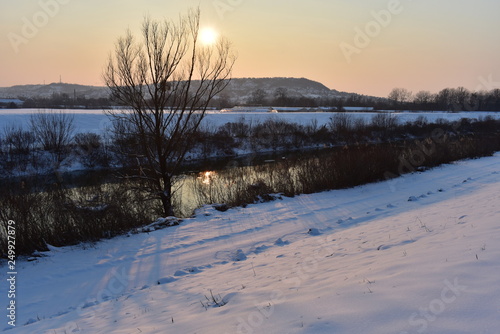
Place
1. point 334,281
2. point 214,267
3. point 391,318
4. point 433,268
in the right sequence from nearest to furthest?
point 391,318 < point 433,268 < point 334,281 < point 214,267

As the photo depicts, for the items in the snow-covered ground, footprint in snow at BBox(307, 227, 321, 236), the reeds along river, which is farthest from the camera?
the reeds along river

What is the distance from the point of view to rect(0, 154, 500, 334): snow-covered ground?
3078mm

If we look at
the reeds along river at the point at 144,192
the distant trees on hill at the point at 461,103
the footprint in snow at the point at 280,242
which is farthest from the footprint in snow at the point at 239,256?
the distant trees on hill at the point at 461,103

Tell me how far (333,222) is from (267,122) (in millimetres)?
34533

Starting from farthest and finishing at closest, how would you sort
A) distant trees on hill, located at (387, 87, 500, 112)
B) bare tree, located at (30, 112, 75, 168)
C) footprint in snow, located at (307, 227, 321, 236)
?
1. distant trees on hill, located at (387, 87, 500, 112)
2. bare tree, located at (30, 112, 75, 168)
3. footprint in snow, located at (307, 227, 321, 236)

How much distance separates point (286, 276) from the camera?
5277 millimetres

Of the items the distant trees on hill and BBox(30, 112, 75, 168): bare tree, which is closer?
BBox(30, 112, 75, 168): bare tree

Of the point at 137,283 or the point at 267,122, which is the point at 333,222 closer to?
the point at 137,283

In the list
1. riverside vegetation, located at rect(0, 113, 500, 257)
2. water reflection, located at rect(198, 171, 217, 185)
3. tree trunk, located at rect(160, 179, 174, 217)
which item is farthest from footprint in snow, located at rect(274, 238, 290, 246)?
water reflection, located at rect(198, 171, 217, 185)

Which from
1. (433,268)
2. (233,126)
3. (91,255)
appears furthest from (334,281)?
(233,126)

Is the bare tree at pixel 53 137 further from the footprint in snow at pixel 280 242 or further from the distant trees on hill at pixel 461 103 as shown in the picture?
the distant trees on hill at pixel 461 103

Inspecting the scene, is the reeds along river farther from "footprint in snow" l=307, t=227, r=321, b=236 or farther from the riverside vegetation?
"footprint in snow" l=307, t=227, r=321, b=236

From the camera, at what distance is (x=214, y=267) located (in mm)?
6801

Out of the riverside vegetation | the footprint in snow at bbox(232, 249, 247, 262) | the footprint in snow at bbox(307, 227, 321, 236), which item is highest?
the riverside vegetation
